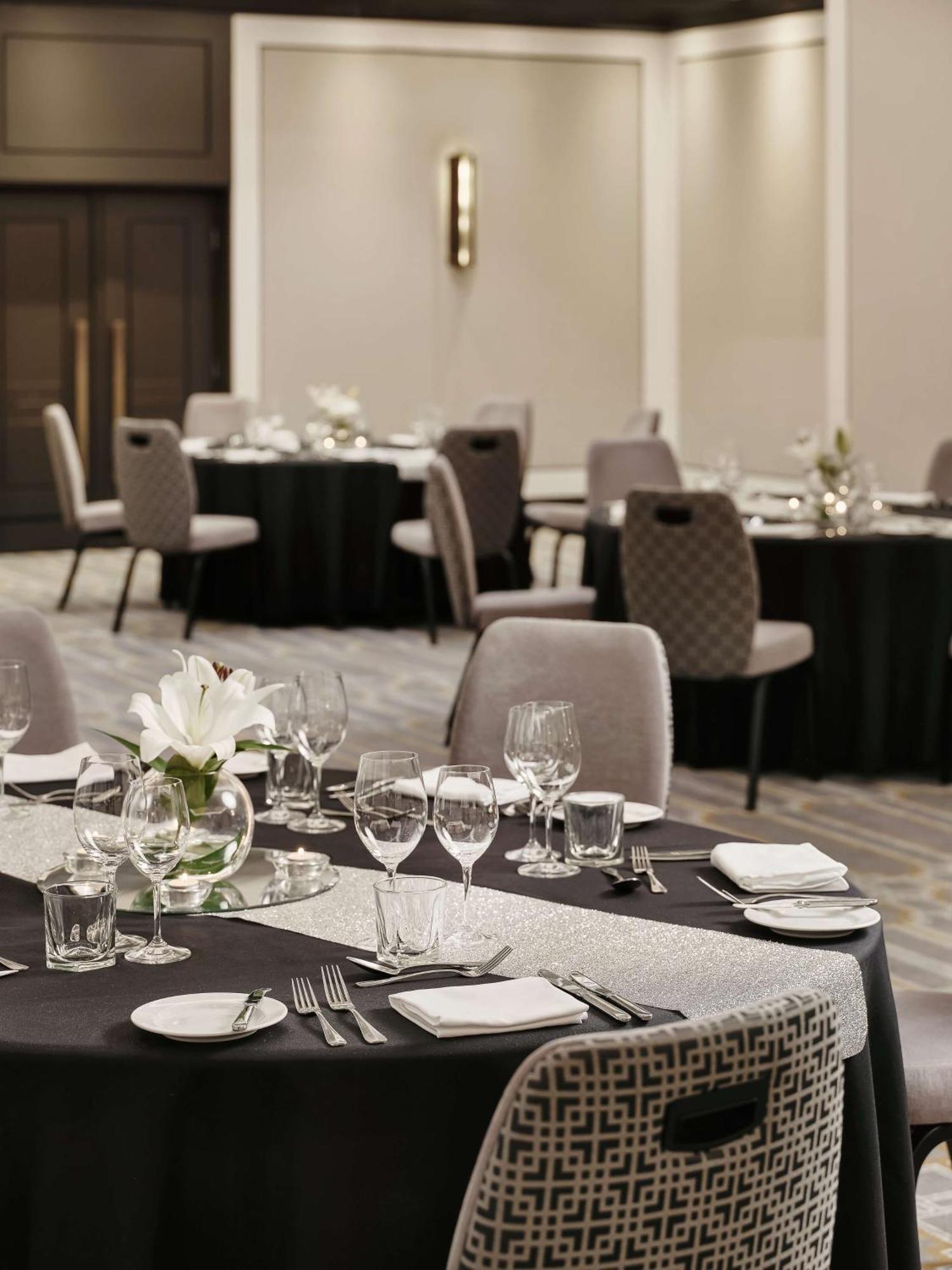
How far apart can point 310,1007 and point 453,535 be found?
4.21 meters

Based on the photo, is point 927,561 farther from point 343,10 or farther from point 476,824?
point 343,10

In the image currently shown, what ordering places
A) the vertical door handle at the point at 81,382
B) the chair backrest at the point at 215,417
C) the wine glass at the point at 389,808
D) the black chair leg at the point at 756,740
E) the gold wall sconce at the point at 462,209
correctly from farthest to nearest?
the gold wall sconce at the point at 462,209
the vertical door handle at the point at 81,382
the chair backrest at the point at 215,417
the black chair leg at the point at 756,740
the wine glass at the point at 389,808

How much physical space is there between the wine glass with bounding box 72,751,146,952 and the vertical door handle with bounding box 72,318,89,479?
32.0 feet

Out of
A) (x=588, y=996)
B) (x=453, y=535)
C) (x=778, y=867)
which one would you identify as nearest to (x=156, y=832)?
(x=588, y=996)

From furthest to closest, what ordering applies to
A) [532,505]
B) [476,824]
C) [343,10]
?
[343,10] < [532,505] < [476,824]

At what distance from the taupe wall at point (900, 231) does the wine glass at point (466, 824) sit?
8342 millimetres

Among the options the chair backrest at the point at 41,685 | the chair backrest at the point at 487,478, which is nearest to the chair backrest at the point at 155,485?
the chair backrest at the point at 487,478

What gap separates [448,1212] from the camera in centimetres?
169

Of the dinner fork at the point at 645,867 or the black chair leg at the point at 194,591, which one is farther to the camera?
the black chair leg at the point at 194,591

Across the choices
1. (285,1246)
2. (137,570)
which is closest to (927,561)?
(285,1246)

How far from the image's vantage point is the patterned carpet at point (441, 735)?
13.8 ft

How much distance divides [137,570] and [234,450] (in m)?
2.20

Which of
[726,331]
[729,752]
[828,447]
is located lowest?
[729,752]

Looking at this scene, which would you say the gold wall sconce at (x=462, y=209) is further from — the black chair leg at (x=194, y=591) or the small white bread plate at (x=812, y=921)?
the small white bread plate at (x=812, y=921)
